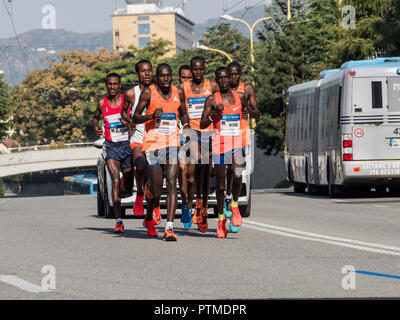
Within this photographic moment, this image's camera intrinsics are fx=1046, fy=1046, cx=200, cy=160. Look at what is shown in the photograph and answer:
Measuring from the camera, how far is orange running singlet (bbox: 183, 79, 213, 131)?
13.0 m

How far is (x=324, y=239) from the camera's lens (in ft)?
40.8

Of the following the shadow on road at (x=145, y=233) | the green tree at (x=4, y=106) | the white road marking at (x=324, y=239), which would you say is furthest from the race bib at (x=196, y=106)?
the green tree at (x=4, y=106)

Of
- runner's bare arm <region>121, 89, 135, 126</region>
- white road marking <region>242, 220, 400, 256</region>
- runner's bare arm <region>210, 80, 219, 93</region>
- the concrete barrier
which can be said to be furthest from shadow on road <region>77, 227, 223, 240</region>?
the concrete barrier

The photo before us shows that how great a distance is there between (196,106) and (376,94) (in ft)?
43.4

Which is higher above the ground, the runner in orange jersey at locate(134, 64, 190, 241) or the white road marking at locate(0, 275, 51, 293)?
the runner in orange jersey at locate(134, 64, 190, 241)

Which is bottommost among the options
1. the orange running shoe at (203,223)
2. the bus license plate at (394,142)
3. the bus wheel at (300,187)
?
the bus wheel at (300,187)

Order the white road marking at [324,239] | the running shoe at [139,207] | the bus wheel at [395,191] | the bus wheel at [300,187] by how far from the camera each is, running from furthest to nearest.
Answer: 1. the bus wheel at [300,187]
2. the bus wheel at [395,191]
3. the running shoe at [139,207]
4. the white road marking at [324,239]

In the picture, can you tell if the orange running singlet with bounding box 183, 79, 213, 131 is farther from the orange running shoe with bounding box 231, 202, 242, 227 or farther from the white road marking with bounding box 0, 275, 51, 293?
the white road marking with bounding box 0, 275, 51, 293

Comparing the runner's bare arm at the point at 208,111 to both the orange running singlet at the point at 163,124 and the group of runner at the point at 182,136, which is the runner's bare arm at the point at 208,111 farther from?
the orange running singlet at the point at 163,124

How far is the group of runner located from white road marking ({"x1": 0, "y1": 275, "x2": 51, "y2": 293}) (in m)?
3.51

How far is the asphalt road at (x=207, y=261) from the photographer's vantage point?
7711mm

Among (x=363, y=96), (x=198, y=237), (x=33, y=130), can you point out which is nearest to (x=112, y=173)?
(x=198, y=237)

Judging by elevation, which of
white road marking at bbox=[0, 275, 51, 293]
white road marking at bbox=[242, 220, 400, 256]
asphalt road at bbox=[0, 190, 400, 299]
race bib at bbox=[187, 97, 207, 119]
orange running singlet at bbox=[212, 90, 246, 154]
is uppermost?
race bib at bbox=[187, 97, 207, 119]

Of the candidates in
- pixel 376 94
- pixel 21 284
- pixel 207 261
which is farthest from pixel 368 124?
pixel 21 284
